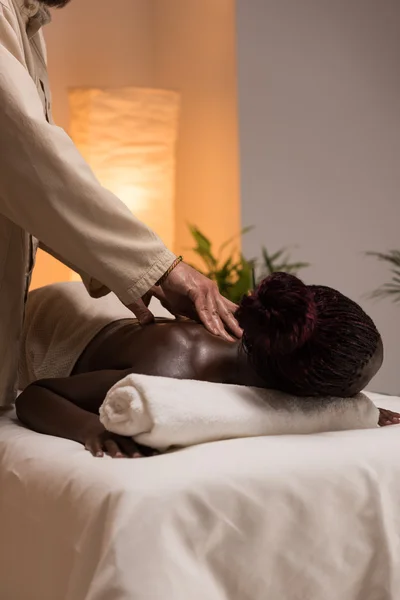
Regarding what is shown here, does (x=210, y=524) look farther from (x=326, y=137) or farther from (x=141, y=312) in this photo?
(x=326, y=137)

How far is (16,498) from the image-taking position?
1308 millimetres

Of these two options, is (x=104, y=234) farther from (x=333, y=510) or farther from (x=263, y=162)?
(x=263, y=162)

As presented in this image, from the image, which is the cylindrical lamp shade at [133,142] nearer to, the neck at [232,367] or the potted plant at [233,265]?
the potted plant at [233,265]

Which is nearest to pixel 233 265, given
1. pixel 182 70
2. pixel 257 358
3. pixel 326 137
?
pixel 326 137

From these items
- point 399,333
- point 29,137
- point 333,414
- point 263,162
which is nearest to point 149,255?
point 29,137

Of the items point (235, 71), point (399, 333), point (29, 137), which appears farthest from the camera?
point (399, 333)

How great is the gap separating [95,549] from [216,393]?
334mm

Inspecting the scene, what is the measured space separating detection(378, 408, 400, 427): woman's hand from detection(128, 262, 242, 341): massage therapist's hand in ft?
0.96

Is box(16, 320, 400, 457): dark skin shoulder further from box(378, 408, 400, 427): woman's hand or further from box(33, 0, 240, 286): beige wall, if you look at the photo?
box(33, 0, 240, 286): beige wall

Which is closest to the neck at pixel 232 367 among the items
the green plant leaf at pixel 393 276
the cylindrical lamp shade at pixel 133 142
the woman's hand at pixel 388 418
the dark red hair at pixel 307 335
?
the dark red hair at pixel 307 335

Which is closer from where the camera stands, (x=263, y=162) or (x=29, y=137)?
(x=29, y=137)

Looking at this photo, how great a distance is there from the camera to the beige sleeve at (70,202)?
1.60m

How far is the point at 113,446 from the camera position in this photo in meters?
1.31

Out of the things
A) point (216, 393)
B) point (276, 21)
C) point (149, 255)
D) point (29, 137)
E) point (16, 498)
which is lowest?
point (16, 498)
